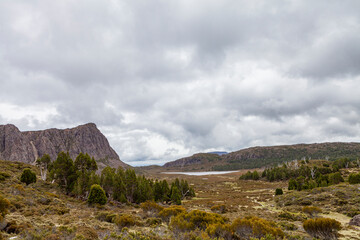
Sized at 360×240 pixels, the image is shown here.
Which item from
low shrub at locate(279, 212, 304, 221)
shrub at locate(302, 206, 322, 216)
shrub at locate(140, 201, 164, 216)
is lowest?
low shrub at locate(279, 212, 304, 221)

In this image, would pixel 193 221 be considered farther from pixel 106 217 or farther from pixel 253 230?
pixel 106 217

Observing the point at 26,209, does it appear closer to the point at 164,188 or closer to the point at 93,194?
the point at 93,194

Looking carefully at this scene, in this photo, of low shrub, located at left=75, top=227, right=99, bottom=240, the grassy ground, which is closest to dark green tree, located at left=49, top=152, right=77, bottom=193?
the grassy ground

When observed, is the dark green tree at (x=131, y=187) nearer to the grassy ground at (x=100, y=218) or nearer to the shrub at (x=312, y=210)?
the grassy ground at (x=100, y=218)

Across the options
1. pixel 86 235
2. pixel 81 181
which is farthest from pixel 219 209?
pixel 81 181

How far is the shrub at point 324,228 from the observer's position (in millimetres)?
11453

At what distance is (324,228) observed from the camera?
11.6m

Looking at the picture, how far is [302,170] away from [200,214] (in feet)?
245

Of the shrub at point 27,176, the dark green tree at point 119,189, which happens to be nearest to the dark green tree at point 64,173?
the shrub at point 27,176

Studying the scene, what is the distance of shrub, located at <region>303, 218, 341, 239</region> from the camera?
11.5m

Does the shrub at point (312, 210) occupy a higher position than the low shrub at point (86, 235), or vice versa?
the low shrub at point (86, 235)

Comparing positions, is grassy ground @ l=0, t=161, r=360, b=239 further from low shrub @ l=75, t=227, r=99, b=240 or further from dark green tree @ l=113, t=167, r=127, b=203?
dark green tree @ l=113, t=167, r=127, b=203

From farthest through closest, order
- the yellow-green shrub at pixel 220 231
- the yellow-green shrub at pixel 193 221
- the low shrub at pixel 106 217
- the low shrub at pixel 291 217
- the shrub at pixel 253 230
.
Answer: the low shrub at pixel 291 217 → the low shrub at pixel 106 217 → the yellow-green shrub at pixel 193 221 → the yellow-green shrub at pixel 220 231 → the shrub at pixel 253 230

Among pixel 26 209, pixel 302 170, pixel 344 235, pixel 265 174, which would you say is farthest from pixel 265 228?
pixel 265 174
